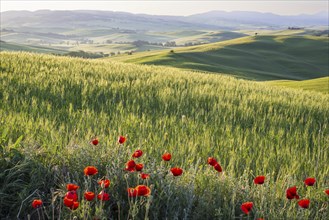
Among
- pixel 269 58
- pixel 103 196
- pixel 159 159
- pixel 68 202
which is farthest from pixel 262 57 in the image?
pixel 68 202

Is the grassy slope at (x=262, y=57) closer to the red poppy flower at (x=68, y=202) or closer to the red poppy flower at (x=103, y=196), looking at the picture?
the red poppy flower at (x=103, y=196)

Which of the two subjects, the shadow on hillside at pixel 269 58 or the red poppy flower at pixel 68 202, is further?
the shadow on hillside at pixel 269 58

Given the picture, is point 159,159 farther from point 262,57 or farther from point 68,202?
point 262,57

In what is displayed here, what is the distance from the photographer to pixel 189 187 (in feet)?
10.3

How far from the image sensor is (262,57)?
76000 mm


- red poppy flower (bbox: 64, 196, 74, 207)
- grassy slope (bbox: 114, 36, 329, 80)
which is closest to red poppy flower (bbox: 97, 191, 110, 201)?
red poppy flower (bbox: 64, 196, 74, 207)

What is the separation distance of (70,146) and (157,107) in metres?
3.32

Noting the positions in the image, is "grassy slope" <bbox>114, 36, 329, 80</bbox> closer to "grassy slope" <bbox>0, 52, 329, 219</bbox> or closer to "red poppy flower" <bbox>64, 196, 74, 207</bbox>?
"grassy slope" <bbox>0, 52, 329, 219</bbox>

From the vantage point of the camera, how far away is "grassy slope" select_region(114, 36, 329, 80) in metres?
56.4

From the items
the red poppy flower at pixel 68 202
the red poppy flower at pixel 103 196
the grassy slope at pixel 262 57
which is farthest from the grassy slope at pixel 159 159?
the grassy slope at pixel 262 57

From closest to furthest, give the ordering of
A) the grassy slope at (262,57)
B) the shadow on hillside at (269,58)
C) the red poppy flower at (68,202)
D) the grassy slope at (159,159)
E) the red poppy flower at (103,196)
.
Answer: the red poppy flower at (68,202)
the red poppy flower at (103,196)
the grassy slope at (159,159)
the grassy slope at (262,57)
the shadow on hillside at (269,58)

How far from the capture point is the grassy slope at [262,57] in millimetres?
56375

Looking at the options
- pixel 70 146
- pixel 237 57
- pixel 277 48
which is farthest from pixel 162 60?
pixel 70 146

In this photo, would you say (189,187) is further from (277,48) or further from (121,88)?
(277,48)
